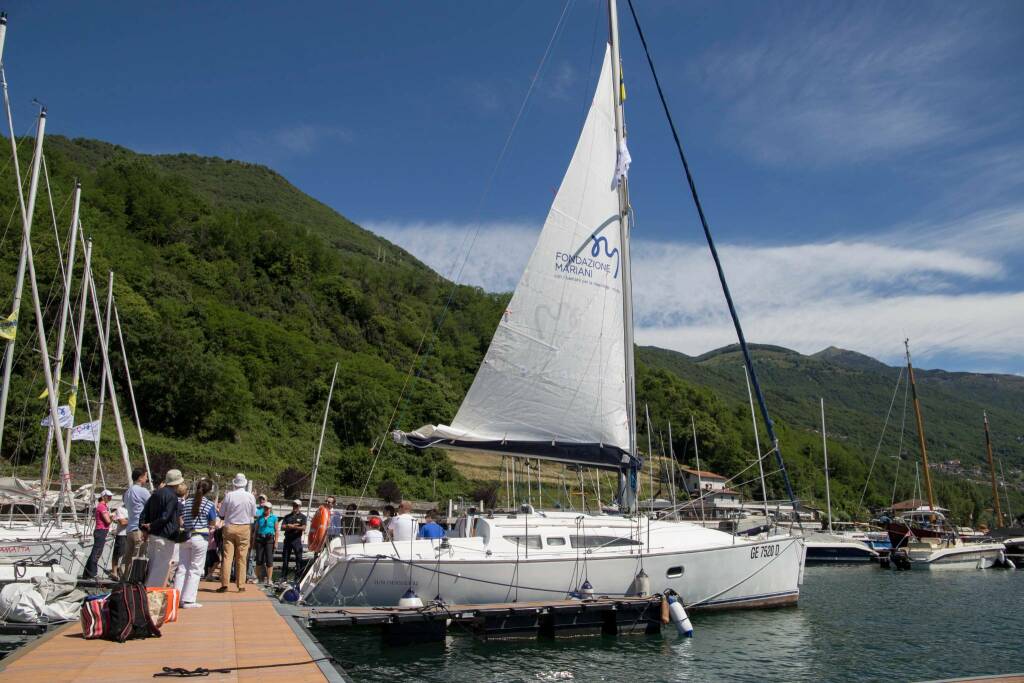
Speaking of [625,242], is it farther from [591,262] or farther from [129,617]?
[129,617]

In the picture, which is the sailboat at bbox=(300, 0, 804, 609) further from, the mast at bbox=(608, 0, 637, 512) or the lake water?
the lake water

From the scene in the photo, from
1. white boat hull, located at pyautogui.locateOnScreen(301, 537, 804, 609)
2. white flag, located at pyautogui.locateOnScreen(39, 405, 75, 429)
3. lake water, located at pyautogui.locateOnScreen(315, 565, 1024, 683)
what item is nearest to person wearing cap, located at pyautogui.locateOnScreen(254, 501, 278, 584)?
white boat hull, located at pyautogui.locateOnScreen(301, 537, 804, 609)

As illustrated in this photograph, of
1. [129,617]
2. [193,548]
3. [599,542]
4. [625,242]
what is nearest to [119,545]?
[193,548]

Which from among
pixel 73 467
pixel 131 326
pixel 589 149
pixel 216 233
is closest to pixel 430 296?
pixel 216 233

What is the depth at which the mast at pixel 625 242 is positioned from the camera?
17.8m

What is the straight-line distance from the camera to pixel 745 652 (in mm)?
14008

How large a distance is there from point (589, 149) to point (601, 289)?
12.0 ft

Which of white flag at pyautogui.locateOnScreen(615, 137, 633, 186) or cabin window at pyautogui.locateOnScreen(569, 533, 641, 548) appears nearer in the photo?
cabin window at pyautogui.locateOnScreen(569, 533, 641, 548)

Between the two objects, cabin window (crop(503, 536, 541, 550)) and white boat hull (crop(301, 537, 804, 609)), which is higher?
cabin window (crop(503, 536, 541, 550))

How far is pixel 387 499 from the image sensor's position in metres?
49.8

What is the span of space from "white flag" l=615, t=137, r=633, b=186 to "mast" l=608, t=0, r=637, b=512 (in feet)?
0.08

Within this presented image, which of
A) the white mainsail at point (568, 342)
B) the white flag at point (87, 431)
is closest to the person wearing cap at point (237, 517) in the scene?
the white mainsail at point (568, 342)

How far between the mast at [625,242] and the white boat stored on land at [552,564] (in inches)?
63.1

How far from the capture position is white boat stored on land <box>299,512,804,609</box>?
565 inches
